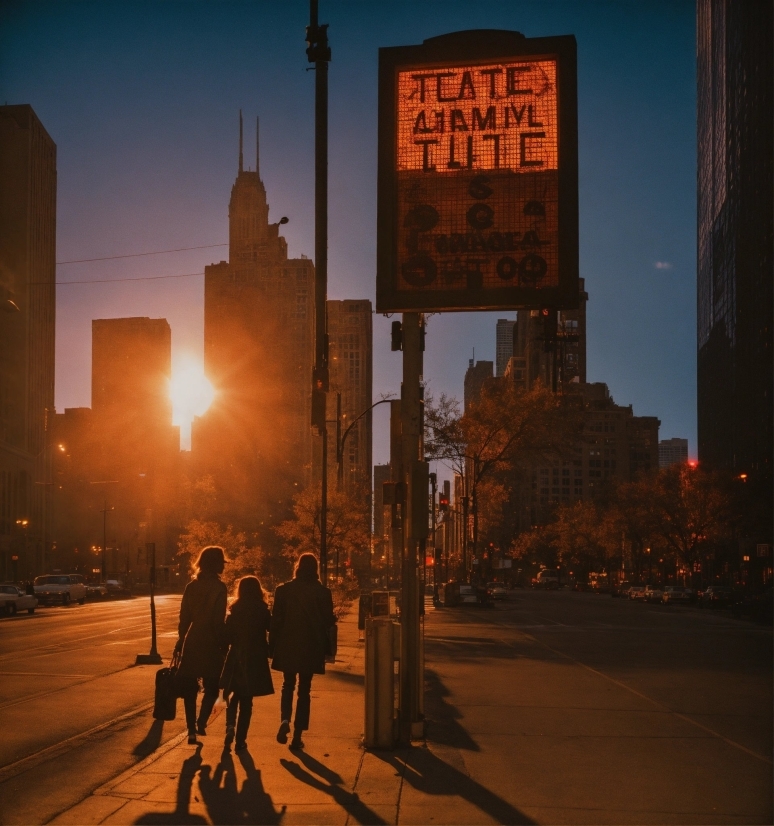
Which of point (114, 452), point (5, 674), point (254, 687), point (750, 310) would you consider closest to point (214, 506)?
point (5, 674)

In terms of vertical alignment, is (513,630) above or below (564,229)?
below

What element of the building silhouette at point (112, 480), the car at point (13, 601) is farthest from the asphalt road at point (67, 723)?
the building silhouette at point (112, 480)

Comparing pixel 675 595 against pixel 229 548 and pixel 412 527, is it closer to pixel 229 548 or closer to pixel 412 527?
pixel 229 548

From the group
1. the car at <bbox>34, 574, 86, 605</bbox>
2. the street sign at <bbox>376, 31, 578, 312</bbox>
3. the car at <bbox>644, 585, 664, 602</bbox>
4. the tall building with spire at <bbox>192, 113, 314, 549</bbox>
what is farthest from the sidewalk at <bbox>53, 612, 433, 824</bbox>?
the tall building with spire at <bbox>192, 113, 314, 549</bbox>

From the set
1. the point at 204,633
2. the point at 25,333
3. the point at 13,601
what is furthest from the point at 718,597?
the point at 204,633

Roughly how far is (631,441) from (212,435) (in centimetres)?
10383

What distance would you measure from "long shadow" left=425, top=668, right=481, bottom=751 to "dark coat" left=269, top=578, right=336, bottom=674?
1710mm

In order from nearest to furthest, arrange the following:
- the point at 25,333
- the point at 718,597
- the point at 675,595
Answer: the point at 718,597
the point at 25,333
the point at 675,595

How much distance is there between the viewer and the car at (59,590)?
59.5 meters

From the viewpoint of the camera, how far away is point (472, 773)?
8984 millimetres

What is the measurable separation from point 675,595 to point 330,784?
66.4m

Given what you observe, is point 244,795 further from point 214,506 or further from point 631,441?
point 631,441

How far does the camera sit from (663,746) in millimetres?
10633

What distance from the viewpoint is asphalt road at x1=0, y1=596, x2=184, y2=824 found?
26.7 ft
